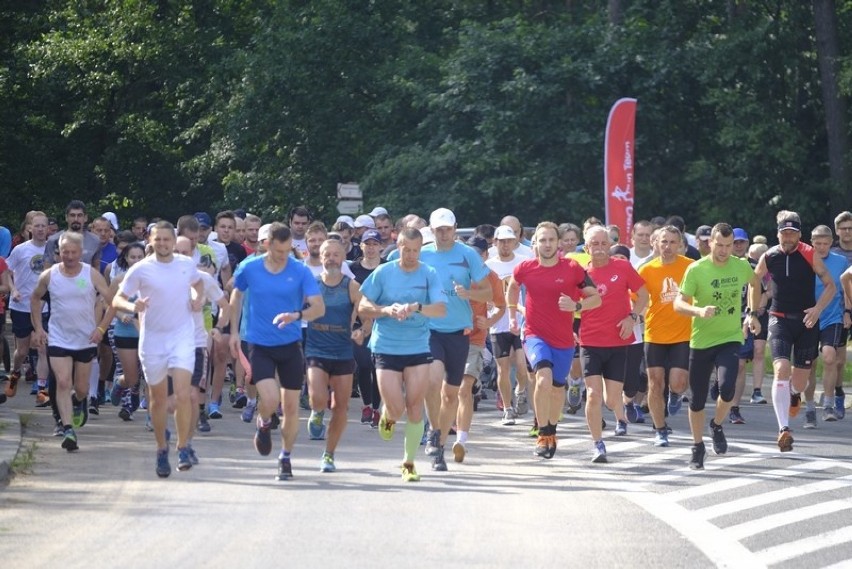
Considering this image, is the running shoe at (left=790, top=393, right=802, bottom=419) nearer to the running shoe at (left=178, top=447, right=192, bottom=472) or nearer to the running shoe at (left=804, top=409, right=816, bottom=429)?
the running shoe at (left=804, top=409, right=816, bottom=429)

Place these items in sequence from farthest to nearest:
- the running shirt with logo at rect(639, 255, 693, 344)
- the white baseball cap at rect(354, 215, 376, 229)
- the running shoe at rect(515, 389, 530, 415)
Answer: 1. the white baseball cap at rect(354, 215, 376, 229)
2. the running shoe at rect(515, 389, 530, 415)
3. the running shirt with logo at rect(639, 255, 693, 344)

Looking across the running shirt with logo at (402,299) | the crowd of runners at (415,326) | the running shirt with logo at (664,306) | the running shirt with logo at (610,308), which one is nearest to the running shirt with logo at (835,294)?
the crowd of runners at (415,326)

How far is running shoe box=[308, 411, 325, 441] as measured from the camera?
14.8 metres

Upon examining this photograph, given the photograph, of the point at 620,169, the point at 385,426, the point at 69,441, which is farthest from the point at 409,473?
the point at 620,169

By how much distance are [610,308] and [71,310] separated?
4.60 m

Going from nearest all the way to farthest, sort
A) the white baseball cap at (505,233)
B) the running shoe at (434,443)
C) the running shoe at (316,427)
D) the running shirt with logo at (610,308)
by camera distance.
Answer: the running shoe at (434,443) < the running shirt with logo at (610,308) < the running shoe at (316,427) < the white baseball cap at (505,233)

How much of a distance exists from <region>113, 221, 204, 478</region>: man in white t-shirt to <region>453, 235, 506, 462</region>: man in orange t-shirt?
236 cm

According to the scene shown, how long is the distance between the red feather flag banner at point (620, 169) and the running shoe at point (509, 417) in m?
11.7

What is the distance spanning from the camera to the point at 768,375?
2362cm

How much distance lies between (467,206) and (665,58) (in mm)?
5132

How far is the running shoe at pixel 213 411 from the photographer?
55.4 ft

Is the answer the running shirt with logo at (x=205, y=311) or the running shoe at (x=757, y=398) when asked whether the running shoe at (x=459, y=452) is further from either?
the running shoe at (x=757, y=398)

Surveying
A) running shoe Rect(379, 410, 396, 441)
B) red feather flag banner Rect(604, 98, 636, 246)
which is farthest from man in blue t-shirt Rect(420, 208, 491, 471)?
red feather flag banner Rect(604, 98, 636, 246)

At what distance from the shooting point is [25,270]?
18.8 m
